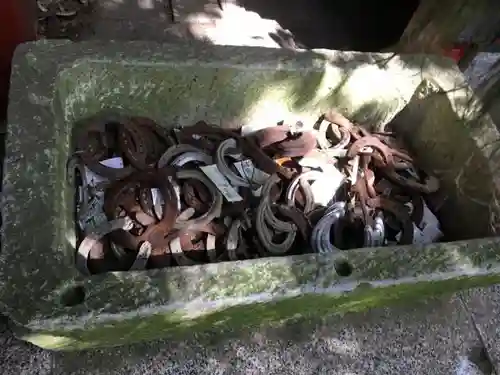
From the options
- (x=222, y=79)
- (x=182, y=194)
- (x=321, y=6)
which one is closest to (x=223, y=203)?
(x=182, y=194)

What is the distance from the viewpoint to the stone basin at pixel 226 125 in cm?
169

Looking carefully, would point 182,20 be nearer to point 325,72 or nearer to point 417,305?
point 325,72

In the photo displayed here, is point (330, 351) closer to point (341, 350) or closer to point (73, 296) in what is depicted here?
point (341, 350)

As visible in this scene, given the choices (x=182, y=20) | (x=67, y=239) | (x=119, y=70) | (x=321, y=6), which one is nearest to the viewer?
(x=67, y=239)

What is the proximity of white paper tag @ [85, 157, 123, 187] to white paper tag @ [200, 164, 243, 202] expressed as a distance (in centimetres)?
31

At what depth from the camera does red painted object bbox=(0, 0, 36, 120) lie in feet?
7.88

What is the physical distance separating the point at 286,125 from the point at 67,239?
1103mm

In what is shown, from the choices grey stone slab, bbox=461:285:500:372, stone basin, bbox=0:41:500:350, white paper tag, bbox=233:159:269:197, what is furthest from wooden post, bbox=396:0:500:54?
grey stone slab, bbox=461:285:500:372

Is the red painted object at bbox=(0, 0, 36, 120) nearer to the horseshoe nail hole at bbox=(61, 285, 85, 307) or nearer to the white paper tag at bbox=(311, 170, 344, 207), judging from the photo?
the horseshoe nail hole at bbox=(61, 285, 85, 307)

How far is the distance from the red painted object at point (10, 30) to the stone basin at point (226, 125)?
41 centimetres

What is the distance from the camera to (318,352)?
2.38 meters

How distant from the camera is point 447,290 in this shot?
231cm

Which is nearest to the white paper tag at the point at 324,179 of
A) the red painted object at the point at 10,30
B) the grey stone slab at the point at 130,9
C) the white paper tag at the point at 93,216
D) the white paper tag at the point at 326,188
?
Result: the white paper tag at the point at 326,188

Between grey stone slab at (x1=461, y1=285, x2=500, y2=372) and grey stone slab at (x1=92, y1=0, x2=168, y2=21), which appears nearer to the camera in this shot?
grey stone slab at (x1=461, y1=285, x2=500, y2=372)
